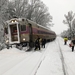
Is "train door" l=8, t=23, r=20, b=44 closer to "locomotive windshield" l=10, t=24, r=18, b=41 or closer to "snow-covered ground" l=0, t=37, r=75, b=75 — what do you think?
"locomotive windshield" l=10, t=24, r=18, b=41

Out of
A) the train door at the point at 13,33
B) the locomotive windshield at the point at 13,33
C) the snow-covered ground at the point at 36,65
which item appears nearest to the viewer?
the snow-covered ground at the point at 36,65

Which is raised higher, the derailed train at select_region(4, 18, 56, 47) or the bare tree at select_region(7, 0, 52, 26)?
the bare tree at select_region(7, 0, 52, 26)

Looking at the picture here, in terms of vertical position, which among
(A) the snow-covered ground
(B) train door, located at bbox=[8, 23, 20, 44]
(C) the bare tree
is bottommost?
(A) the snow-covered ground

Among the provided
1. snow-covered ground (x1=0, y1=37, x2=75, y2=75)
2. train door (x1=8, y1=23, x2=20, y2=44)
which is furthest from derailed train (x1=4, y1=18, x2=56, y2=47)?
snow-covered ground (x1=0, y1=37, x2=75, y2=75)

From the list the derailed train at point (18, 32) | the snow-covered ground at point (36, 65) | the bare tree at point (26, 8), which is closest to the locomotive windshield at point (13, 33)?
the derailed train at point (18, 32)

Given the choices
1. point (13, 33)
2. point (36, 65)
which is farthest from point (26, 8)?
point (36, 65)

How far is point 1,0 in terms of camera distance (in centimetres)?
3497

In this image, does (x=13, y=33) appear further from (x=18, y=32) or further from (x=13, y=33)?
(x=18, y=32)

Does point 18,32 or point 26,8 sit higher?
point 26,8

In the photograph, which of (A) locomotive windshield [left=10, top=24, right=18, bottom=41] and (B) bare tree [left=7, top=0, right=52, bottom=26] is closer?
(A) locomotive windshield [left=10, top=24, right=18, bottom=41]

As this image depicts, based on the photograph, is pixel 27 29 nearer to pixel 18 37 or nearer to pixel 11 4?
pixel 18 37

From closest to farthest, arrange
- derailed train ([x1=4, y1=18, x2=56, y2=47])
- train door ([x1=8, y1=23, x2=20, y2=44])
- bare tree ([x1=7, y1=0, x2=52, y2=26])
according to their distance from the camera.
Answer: derailed train ([x1=4, y1=18, x2=56, y2=47]) < train door ([x1=8, y1=23, x2=20, y2=44]) < bare tree ([x1=7, y1=0, x2=52, y2=26])

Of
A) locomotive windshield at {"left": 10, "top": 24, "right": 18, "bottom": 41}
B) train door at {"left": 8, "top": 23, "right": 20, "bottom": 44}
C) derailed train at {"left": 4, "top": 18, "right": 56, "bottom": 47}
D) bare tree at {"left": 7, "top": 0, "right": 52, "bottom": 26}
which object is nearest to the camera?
derailed train at {"left": 4, "top": 18, "right": 56, "bottom": 47}

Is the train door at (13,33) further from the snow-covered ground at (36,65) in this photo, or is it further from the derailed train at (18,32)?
the snow-covered ground at (36,65)
